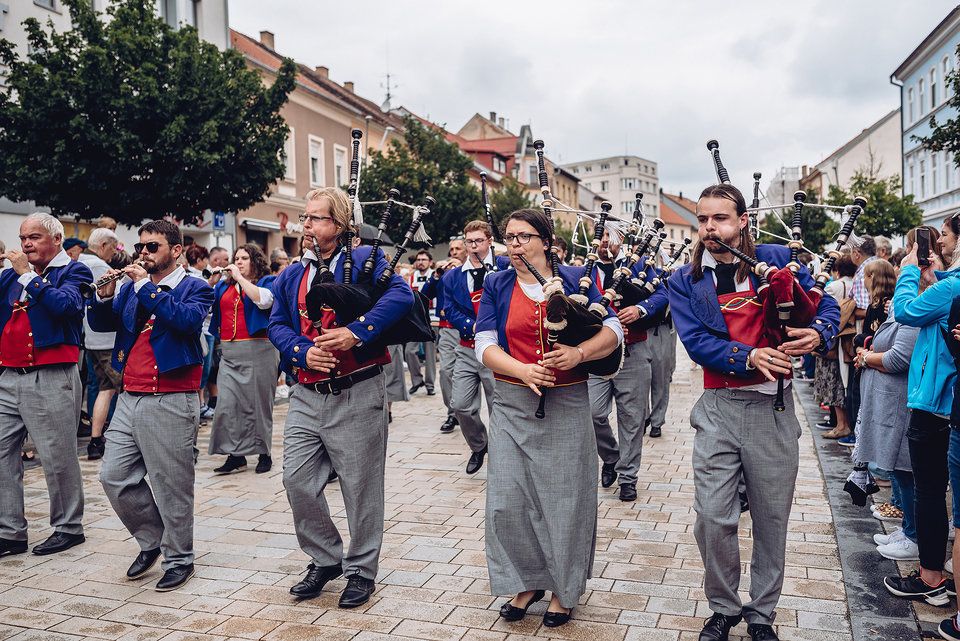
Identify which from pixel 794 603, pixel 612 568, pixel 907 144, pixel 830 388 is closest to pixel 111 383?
pixel 612 568

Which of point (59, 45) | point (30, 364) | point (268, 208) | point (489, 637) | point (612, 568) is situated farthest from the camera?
point (268, 208)

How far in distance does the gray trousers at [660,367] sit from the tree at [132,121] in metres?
9.52

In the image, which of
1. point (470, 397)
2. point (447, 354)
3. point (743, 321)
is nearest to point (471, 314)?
point (470, 397)

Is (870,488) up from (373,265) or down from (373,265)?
down

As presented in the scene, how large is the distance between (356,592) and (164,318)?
192 cm

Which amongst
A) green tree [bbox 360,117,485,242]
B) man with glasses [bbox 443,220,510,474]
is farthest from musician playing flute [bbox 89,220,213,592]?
green tree [bbox 360,117,485,242]

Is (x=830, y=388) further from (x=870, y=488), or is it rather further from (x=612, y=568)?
(x=612, y=568)

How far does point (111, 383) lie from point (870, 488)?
23.3ft

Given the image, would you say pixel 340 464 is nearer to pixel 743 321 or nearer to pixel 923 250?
pixel 743 321

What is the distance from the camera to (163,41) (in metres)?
15.2

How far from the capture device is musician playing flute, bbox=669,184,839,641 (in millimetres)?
3982

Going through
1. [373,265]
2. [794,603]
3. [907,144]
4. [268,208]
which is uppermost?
[907,144]

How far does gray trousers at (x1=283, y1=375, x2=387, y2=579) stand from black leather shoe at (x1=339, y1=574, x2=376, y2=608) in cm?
3

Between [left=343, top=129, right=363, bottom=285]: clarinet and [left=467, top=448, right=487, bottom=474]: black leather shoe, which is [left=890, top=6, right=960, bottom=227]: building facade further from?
[left=343, top=129, right=363, bottom=285]: clarinet
